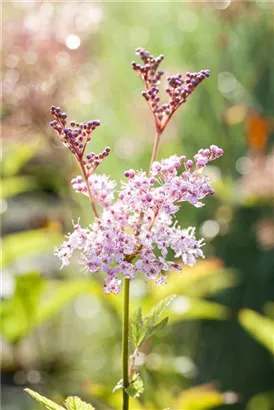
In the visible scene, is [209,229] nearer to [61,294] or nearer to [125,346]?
[61,294]

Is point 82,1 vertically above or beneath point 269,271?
above

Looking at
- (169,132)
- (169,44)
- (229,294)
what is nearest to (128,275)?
(169,132)

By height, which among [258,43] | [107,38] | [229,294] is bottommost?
[229,294]

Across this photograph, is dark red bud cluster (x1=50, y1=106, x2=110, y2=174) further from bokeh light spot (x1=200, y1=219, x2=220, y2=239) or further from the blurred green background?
bokeh light spot (x1=200, y1=219, x2=220, y2=239)

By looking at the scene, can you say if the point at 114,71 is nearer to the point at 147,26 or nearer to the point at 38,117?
the point at 147,26

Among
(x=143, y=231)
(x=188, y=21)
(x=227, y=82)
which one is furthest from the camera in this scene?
(x=188, y=21)

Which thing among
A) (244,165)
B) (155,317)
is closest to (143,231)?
(155,317)

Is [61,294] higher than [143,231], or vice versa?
[61,294]
